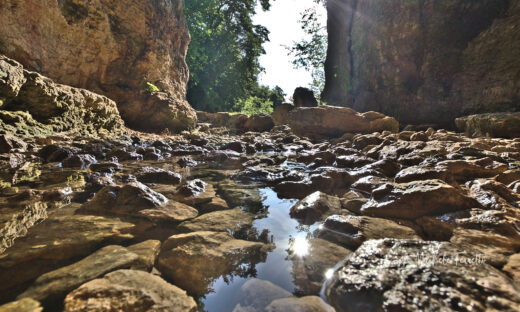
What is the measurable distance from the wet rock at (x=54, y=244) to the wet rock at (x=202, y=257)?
0.39 metres

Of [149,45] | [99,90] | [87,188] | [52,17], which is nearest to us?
[87,188]

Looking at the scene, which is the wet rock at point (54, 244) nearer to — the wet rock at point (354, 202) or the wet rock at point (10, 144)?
the wet rock at point (354, 202)

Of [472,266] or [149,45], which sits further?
[149,45]

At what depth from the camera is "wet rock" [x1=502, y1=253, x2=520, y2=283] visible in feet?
3.08

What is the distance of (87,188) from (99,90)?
21.3 ft

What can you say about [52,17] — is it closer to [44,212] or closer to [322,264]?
[44,212]

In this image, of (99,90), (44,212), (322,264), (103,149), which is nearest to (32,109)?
(103,149)

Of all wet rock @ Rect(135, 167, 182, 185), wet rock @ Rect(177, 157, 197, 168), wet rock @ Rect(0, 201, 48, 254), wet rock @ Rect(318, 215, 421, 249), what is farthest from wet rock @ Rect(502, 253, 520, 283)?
wet rock @ Rect(177, 157, 197, 168)

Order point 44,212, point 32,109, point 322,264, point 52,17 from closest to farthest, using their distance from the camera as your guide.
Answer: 1. point 322,264
2. point 44,212
3. point 32,109
4. point 52,17

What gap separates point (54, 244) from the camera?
128 centimetres

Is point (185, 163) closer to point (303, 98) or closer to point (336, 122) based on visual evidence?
point (336, 122)

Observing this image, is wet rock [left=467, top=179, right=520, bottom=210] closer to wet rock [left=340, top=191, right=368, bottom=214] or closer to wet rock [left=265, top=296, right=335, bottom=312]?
wet rock [left=340, top=191, right=368, bottom=214]

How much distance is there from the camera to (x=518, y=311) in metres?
0.72

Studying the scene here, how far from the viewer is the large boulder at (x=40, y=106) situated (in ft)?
12.5
